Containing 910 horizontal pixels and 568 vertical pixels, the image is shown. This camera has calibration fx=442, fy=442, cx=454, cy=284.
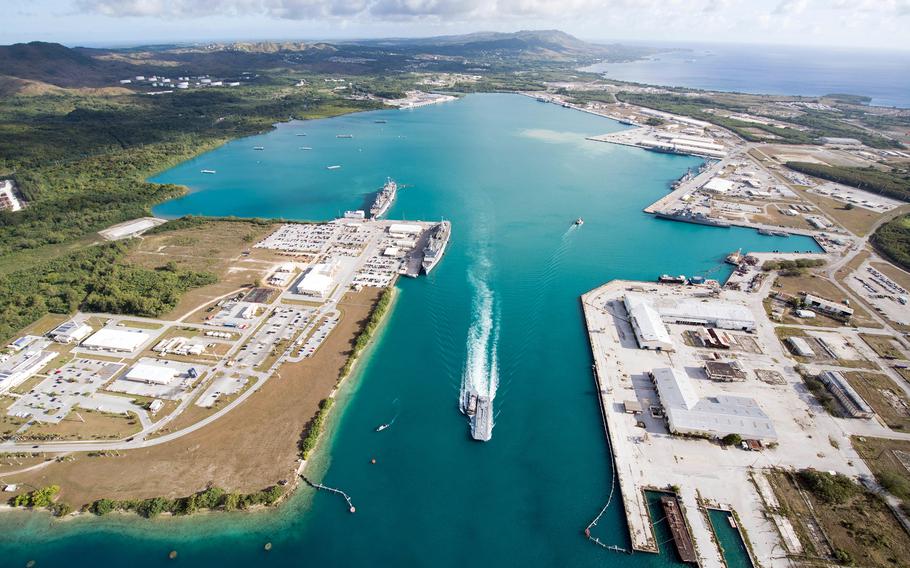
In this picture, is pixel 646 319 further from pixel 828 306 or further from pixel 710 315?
pixel 828 306

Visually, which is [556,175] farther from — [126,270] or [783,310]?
[126,270]

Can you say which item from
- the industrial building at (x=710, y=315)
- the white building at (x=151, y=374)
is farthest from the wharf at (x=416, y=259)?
the industrial building at (x=710, y=315)

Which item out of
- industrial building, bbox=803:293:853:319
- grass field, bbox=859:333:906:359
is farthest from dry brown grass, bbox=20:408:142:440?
industrial building, bbox=803:293:853:319

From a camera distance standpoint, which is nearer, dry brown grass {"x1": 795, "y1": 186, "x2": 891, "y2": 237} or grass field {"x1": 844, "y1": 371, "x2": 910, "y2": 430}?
grass field {"x1": 844, "y1": 371, "x2": 910, "y2": 430}

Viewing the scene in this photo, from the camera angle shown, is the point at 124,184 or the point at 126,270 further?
the point at 124,184

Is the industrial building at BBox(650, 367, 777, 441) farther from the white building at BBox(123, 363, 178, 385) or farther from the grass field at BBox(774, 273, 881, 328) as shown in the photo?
the white building at BBox(123, 363, 178, 385)

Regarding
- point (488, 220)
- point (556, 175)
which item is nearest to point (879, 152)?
point (556, 175)
